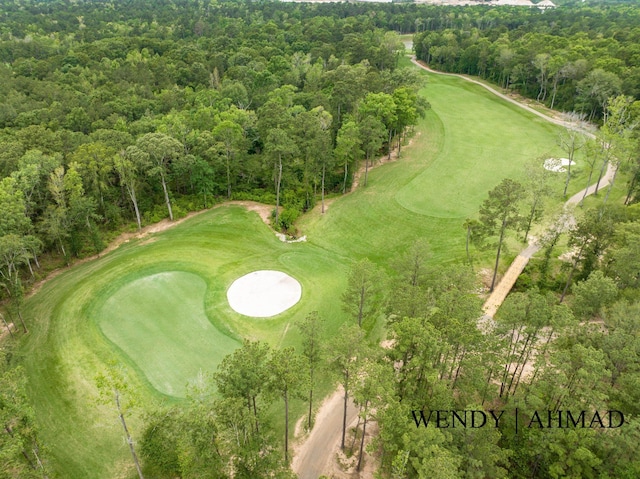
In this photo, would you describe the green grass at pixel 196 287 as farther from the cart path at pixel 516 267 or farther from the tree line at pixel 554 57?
the tree line at pixel 554 57

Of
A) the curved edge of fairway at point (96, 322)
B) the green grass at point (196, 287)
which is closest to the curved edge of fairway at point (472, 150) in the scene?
the green grass at point (196, 287)

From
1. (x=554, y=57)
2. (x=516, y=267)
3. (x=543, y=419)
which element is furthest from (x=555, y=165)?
(x=543, y=419)

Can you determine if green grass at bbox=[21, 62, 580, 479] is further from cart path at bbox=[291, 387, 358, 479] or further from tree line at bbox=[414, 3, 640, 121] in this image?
tree line at bbox=[414, 3, 640, 121]

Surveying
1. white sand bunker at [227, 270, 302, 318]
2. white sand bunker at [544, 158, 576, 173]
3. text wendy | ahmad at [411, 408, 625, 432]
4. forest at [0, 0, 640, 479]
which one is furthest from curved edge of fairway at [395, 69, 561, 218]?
text wendy | ahmad at [411, 408, 625, 432]

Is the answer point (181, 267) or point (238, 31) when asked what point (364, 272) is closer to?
point (181, 267)

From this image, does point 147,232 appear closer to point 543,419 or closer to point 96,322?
point 96,322

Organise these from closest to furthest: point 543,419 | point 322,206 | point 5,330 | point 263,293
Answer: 1. point 543,419
2. point 5,330
3. point 263,293
4. point 322,206
